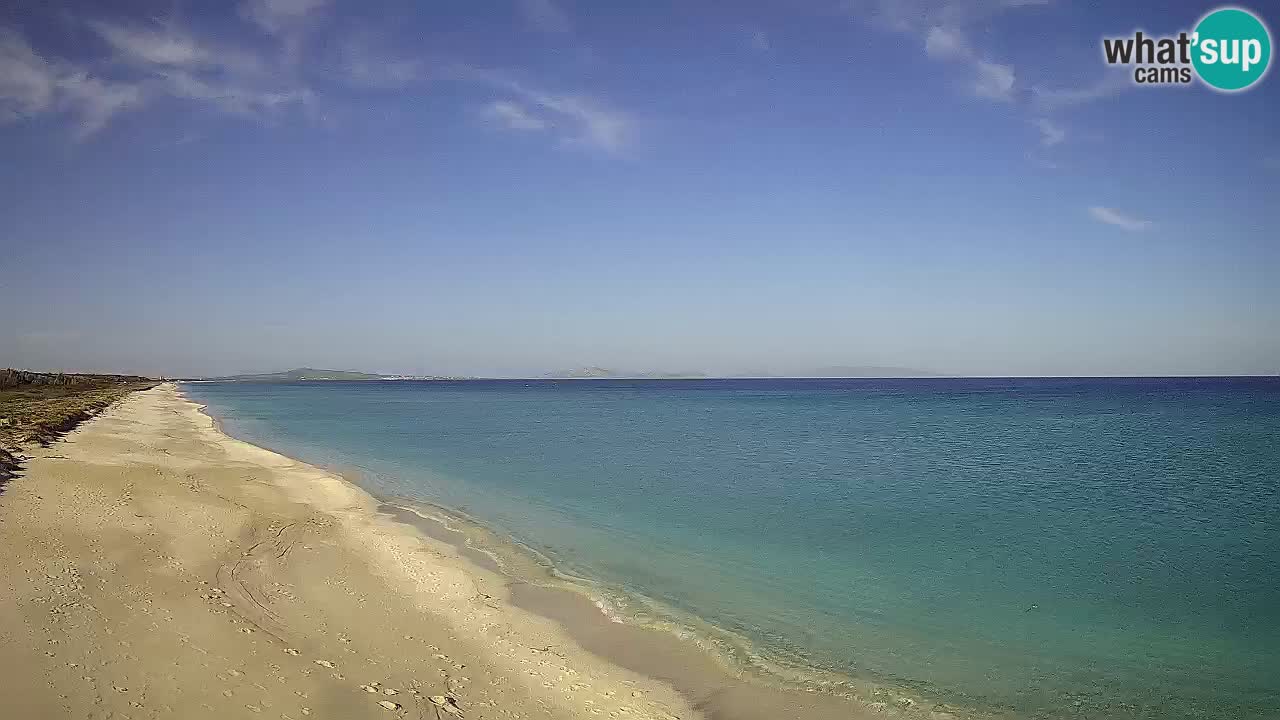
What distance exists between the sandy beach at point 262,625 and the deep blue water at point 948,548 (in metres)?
2.53

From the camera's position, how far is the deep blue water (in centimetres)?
826

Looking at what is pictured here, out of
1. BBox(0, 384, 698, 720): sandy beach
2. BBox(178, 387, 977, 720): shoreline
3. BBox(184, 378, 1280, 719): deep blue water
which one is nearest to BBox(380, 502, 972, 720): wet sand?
BBox(178, 387, 977, 720): shoreline

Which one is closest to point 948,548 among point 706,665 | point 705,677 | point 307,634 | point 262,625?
point 706,665

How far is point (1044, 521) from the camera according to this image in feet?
53.2

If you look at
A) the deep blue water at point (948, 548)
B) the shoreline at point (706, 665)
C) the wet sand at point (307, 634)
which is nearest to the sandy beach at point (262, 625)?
the wet sand at point (307, 634)

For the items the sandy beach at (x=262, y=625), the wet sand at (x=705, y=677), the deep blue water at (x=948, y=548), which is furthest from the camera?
the deep blue water at (x=948, y=548)

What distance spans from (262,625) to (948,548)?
12197 mm

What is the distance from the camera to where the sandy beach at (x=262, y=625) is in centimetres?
643

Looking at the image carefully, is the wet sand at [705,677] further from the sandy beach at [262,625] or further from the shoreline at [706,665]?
the sandy beach at [262,625]

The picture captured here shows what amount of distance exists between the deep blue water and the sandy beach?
2.53 metres

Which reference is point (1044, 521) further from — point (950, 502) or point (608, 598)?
point (608, 598)

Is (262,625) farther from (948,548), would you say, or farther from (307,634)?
(948,548)

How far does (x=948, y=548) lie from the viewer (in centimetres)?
1358

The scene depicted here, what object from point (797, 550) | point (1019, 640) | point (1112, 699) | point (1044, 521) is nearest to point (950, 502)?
point (1044, 521)
